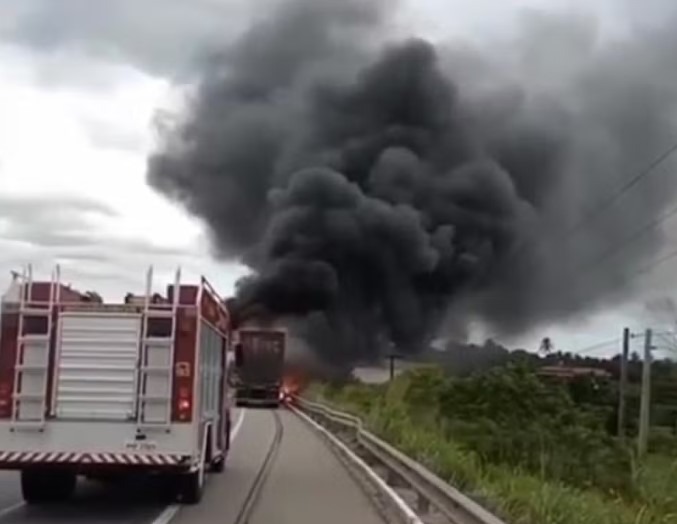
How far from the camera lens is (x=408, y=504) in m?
15.4

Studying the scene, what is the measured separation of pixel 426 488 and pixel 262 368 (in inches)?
1760

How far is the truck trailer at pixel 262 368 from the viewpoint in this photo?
57.2 meters

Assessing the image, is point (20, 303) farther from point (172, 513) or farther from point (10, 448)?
point (172, 513)

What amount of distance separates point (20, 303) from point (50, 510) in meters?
2.49

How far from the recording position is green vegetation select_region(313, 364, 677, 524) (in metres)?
11.4

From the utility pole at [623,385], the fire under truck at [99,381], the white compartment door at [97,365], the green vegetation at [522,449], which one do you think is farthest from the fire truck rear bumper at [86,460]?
the utility pole at [623,385]

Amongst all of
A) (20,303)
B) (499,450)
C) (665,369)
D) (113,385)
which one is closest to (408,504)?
(113,385)

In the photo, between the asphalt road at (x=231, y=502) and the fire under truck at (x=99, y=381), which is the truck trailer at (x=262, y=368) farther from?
the fire under truck at (x=99, y=381)

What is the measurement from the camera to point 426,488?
1417 cm

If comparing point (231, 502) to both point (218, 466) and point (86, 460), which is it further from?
point (218, 466)

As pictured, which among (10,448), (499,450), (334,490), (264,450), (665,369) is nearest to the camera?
(10,448)

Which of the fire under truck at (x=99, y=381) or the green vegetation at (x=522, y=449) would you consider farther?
the fire under truck at (x=99, y=381)

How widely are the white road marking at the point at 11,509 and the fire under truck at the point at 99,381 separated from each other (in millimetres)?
471

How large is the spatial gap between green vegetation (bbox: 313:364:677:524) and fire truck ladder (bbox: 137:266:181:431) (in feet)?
11.9
